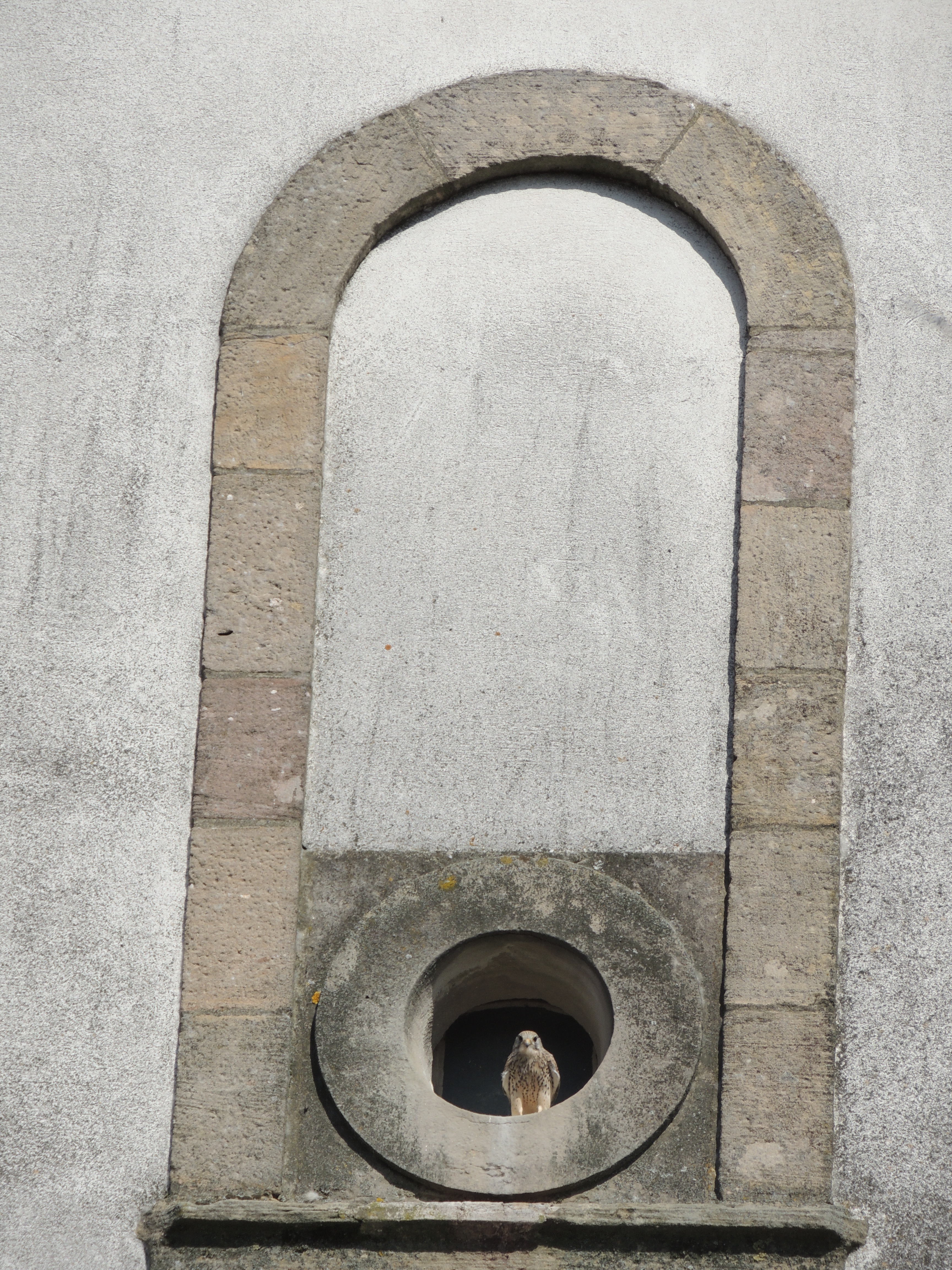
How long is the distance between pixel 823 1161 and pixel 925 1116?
0.30 m

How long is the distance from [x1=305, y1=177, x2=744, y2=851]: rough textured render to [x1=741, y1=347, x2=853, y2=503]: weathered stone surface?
0.09m

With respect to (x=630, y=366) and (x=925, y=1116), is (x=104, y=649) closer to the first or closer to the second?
(x=630, y=366)

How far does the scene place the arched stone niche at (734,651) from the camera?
3.70 meters

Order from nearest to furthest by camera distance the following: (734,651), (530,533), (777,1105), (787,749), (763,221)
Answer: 1. (777,1105)
2. (787,749)
3. (734,651)
4. (530,533)
5. (763,221)

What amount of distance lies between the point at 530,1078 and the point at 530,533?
1606 mm

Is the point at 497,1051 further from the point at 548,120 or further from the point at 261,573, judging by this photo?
the point at 548,120

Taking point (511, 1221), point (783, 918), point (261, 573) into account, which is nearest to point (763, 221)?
point (261, 573)

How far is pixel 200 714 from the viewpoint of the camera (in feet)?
13.2

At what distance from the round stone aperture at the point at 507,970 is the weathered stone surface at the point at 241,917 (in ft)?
0.57

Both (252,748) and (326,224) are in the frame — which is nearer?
(252,748)

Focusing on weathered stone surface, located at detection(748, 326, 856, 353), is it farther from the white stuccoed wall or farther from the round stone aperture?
the round stone aperture

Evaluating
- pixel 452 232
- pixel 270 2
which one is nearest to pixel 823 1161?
pixel 452 232

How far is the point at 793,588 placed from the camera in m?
4.09

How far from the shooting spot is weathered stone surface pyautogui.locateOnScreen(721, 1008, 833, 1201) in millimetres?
3607
